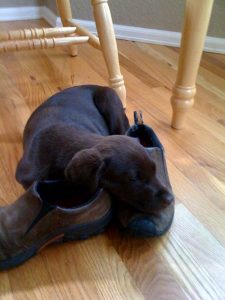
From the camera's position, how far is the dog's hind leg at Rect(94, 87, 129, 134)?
0.86 m

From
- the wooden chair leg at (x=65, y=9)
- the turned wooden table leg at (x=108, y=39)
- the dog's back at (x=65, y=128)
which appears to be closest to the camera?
the dog's back at (x=65, y=128)

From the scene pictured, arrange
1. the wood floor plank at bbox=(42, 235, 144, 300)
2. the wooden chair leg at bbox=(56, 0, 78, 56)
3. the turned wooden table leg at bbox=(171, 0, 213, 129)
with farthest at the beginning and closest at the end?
the wooden chair leg at bbox=(56, 0, 78, 56) → the turned wooden table leg at bbox=(171, 0, 213, 129) → the wood floor plank at bbox=(42, 235, 144, 300)

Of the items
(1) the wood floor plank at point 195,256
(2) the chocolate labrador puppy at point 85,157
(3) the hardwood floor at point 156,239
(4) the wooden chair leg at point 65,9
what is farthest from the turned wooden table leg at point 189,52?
(4) the wooden chair leg at point 65,9

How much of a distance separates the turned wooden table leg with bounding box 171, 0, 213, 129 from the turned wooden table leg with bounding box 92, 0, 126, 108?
6.6 inches

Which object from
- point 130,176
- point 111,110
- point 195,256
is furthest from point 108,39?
point 195,256

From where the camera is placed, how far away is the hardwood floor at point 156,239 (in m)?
0.54

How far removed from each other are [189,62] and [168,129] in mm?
200

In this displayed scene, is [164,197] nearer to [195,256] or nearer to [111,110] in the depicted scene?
[195,256]

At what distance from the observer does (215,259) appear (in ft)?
1.92

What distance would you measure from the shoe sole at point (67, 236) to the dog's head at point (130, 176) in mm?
59

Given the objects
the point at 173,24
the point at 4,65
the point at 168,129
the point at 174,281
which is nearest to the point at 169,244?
the point at 174,281

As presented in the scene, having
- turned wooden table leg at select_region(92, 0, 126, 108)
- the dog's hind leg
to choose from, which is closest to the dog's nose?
the dog's hind leg

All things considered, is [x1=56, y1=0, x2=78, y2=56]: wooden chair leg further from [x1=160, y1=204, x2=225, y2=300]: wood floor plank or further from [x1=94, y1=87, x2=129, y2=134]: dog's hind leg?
[x1=160, y1=204, x2=225, y2=300]: wood floor plank

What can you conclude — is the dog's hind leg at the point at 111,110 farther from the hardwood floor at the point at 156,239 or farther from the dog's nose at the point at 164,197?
the dog's nose at the point at 164,197
